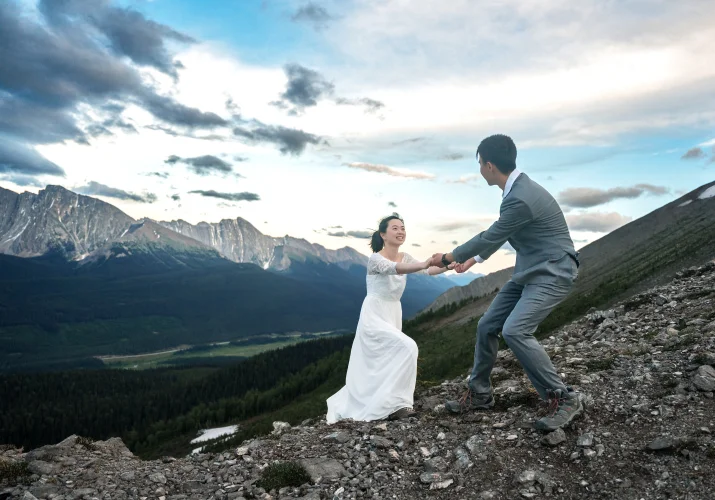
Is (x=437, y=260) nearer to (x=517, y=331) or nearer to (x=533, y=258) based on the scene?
(x=533, y=258)

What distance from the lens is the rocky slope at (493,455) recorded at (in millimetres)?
6703

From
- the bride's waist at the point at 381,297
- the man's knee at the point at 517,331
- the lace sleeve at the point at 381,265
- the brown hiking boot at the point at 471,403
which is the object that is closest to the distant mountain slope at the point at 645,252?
the bride's waist at the point at 381,297

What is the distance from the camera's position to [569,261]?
26.7ft

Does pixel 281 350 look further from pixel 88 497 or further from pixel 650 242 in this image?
pixel 88 497

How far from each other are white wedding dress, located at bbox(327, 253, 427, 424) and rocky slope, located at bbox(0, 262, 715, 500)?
28.1 inches

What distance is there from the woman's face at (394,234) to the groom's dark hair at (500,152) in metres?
3.43

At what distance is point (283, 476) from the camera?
785cm

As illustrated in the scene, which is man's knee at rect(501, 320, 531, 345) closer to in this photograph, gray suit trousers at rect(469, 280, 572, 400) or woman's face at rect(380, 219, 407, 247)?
gray suit trousers at rect(469, 280, 572, 400)

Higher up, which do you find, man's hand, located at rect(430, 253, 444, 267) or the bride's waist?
man's hand, located at rect(430, 253, 444, 267)

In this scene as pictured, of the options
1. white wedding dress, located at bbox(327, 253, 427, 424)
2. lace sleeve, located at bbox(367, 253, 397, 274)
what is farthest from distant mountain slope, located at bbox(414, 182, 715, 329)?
lace sleeve, located at bbox(367, 253, 397, 274)

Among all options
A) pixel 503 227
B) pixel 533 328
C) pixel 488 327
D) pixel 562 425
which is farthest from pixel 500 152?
pixel 562 425

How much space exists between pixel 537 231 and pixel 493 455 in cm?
366

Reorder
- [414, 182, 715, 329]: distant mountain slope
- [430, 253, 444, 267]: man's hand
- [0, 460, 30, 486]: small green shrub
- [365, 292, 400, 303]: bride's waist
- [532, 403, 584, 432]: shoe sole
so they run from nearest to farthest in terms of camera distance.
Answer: [532, 403, 584, 432]: shoe sole, [0, 460, 30, 486]: small green shrub, [430, 253, 444, 267]: man's hand, [365, 292, 400, 303]: bride's waist, [414, 182, 715, 329]: distant mountain slope

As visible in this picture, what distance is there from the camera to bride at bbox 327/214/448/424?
416 inches
